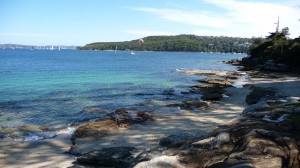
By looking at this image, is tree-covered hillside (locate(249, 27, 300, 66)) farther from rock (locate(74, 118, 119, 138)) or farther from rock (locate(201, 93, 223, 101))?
rock (locate(74, 118, 119, 138))

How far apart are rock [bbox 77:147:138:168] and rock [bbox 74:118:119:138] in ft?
14.4

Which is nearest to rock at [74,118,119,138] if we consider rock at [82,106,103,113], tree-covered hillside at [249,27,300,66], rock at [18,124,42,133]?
rock at [18,124,42,133]

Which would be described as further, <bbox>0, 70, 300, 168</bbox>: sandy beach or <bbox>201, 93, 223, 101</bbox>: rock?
<bbox>201, 93, 223, 101</bbox>: rock

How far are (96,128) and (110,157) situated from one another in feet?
19.0

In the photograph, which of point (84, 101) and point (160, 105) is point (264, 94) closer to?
point (160, 105)

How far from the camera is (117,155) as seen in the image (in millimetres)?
9414

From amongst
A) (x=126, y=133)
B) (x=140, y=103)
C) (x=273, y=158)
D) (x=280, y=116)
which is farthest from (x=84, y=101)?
(x=273, y=158)

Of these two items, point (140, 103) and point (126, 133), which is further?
point (140, 103)

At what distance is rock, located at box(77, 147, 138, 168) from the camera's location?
9.08 m

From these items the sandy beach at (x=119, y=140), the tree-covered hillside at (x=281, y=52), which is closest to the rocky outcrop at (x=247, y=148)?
the sandy beach at (x=119, y=140)

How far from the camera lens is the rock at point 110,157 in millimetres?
9083

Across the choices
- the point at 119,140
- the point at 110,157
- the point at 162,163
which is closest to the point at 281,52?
the point at 119,140

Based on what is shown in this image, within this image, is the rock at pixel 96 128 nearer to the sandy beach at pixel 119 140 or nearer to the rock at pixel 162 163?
the sandy beach at pixel 119 140

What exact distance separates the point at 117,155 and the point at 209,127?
6.75 meters
